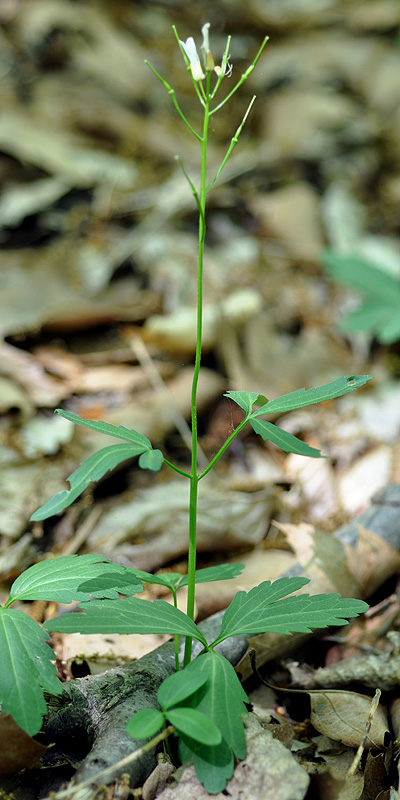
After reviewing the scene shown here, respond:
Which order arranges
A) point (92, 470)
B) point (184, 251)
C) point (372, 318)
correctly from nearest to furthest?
point (92, 470) < point (372, 318) < point (184, 251)

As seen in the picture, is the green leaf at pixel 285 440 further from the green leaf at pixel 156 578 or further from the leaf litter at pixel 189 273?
the leaf litter at pixel 189 273

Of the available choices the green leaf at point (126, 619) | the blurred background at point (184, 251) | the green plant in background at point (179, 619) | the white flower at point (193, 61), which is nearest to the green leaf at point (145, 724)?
the green plant in background at point (179, 619)

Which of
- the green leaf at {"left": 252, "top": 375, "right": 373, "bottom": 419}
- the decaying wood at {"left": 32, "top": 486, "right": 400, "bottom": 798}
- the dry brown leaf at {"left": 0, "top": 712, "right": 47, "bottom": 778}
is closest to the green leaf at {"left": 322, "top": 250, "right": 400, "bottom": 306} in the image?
the decaying wood at {"left": 32, "top": 486, "right": 400, "bottom": 798}

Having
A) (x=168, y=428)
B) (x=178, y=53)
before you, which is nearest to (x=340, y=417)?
(x=168, y=428)

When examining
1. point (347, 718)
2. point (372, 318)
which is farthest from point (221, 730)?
point (372, 318)

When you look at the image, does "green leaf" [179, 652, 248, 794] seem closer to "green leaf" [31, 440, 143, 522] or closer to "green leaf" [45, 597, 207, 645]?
"green leaf" [45, 597, 207, 645]

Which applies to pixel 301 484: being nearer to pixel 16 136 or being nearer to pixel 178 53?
pixel 16 136

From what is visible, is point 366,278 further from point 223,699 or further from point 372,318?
point 223,699
